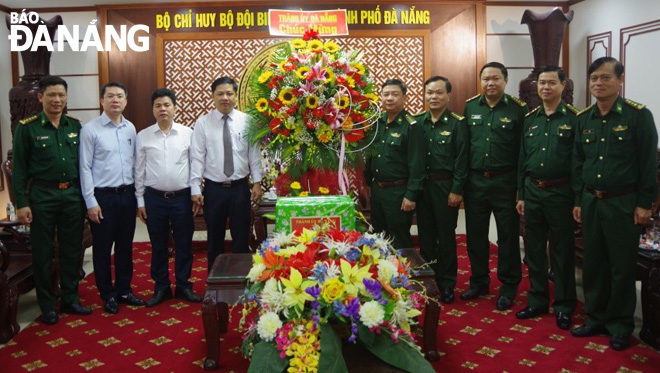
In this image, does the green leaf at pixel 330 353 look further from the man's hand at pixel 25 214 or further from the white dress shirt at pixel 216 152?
the man's hand at pixel 25 214

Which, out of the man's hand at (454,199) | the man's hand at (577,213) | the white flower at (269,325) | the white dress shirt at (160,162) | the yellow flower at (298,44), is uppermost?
the yellow flower at (298,44)

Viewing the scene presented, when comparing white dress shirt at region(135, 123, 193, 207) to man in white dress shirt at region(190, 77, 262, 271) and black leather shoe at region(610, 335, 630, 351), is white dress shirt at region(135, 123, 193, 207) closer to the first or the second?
→ man in white dress shirt at region(190, 77, 262, 271)

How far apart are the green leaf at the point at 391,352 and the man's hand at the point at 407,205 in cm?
206

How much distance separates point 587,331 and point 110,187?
323 centimetres

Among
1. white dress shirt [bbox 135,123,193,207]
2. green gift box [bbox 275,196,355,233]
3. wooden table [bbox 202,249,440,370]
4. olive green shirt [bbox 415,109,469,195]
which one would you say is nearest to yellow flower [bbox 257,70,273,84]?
green gift box [bbox 275,196,355,233]

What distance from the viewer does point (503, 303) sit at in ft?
13.2

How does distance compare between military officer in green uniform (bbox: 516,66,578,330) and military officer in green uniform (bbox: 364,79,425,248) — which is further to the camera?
military officer in green uniform (bbox: 364,79,425,248)

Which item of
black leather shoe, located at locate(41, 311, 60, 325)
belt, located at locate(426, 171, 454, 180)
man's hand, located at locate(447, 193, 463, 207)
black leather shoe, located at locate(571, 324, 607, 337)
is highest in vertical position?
belt, located at locate(426, 171, 454, 180)

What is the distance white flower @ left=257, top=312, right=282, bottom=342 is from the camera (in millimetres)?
2014

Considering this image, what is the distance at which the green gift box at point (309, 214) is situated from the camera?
9.45 ft

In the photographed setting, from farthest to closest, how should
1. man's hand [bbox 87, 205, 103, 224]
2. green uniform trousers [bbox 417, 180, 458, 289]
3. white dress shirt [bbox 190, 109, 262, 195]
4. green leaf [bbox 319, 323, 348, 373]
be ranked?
green uniform trousers [bbox 417, 180, 458, 289] < white dress shirt [bbox 190, 109, 262, 195] < man's hand [bbox 87, 205, 103, 224] < green leaf [bbox 319, 323, 348, 373]

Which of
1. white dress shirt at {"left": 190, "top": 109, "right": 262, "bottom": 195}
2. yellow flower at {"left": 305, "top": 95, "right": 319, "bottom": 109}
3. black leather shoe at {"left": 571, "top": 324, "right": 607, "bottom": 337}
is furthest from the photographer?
white dress shirt at {"left": 190, "top": 109, "right": 262, "bottom": 195}

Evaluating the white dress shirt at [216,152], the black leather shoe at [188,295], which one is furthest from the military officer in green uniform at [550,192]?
the black leather shoe at [188,295]

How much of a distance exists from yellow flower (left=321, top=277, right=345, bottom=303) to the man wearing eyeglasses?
2441mm
